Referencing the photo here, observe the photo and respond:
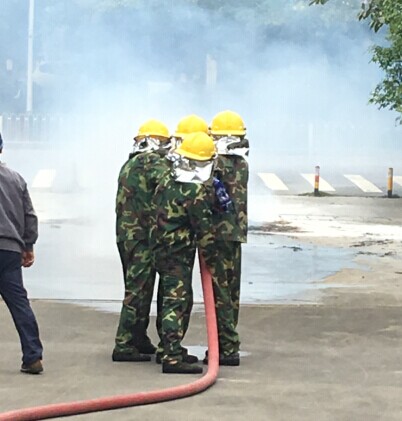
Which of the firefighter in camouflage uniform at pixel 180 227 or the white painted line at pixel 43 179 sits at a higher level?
the firefighter in camouflage uniform at pixel 180 227

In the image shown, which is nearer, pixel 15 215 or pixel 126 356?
pixel 15 215

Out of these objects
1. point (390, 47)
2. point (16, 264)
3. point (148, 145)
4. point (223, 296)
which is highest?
point (390, 47)

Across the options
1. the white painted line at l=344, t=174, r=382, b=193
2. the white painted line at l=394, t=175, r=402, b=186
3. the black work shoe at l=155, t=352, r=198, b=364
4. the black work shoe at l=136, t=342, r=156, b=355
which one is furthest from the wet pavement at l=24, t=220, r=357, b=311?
the white painted line at l=394, t=175, r=402, b=186

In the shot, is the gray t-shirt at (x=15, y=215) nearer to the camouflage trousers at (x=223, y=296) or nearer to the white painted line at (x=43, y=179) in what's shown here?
the camouflage trousers at (x=223, y=296)

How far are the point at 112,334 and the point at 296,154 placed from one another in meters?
27.0

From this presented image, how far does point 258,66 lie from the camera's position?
37781mm

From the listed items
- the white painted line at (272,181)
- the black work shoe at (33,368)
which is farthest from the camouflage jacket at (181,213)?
the white painted line at (272,181)

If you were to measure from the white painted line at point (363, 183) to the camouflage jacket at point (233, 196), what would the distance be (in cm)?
1702

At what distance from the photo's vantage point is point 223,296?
855cm

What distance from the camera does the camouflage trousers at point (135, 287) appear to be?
27.9 feet

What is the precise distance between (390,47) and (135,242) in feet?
46.1

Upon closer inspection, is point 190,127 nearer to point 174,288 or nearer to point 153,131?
point 153,131

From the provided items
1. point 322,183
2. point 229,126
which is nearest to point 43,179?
point 322,183

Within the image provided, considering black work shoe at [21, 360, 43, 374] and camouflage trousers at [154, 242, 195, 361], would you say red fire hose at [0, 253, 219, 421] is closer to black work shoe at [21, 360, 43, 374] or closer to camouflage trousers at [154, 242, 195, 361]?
camouflage trousers at [154, 242, 195, 361]
